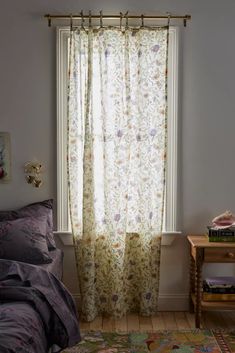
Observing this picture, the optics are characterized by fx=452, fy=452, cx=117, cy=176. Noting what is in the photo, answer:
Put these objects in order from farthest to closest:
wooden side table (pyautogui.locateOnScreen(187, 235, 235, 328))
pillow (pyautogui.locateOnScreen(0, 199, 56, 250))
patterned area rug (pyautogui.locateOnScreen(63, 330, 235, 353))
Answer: pillow (pyautogui.locateOnScreen(0, 199, 56, 250)), wooden side table (pyautogui.locateOnScreen(187, 235, 235, 328)), patterned area rug (pyautogui.locateOnScreen(63, 330, 235, 353))

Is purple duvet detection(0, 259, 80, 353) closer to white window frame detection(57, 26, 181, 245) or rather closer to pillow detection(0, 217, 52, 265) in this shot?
pillow detection(0, 217, 52, 265)

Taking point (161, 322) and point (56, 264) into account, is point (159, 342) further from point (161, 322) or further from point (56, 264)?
point (56, 264)

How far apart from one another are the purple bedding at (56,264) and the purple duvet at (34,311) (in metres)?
0.41

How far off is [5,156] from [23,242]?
2.67 feet

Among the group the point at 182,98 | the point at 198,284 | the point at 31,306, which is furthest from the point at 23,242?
the point at 182,98

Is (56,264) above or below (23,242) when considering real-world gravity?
below

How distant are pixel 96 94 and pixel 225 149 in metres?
1.11

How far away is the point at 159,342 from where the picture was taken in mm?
3080

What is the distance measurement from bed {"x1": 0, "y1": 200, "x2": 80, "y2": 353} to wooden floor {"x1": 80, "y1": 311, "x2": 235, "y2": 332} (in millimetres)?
680

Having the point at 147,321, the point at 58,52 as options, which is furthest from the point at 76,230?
the point at 58,52

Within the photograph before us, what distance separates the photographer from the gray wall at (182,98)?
3502 millimetres

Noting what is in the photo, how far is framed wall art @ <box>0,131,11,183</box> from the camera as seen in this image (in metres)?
3.56

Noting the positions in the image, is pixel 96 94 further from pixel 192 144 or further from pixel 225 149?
pixel 225 149

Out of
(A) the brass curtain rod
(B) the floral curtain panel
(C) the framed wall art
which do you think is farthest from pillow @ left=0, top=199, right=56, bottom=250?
(A) the brass curtain rod
